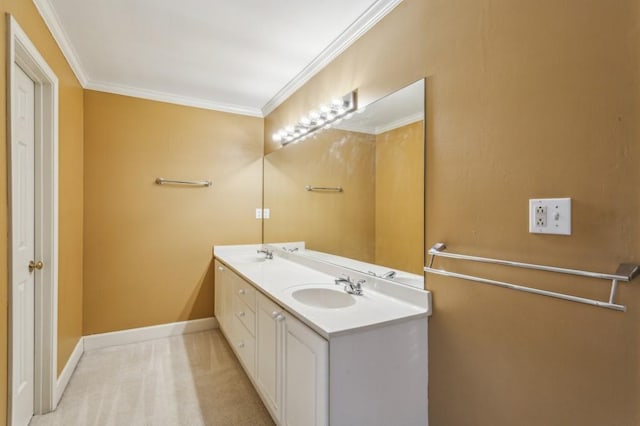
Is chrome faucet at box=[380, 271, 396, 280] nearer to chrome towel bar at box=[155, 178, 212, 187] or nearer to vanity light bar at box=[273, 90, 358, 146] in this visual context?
vanity light bar at box=[273, 90, 358, 146]

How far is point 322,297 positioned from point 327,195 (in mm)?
798

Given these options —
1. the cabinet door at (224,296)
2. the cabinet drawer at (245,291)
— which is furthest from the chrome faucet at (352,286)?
the cabinet door at (224,296)

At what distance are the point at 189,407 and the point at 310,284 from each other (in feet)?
3.51

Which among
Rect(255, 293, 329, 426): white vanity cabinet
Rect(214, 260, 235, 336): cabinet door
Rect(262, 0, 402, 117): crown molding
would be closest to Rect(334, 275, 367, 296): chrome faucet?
Rect(255, 293, 329, 426): white vanity cabinet

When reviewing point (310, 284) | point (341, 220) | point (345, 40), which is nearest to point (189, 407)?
point (310, 284)

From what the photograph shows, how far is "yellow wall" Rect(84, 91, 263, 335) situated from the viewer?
2.78 m

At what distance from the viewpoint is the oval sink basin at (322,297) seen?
71.6 inches

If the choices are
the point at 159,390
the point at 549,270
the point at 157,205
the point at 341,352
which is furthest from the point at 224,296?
the point at 549,270

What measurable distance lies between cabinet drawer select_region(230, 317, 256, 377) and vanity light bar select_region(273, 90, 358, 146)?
153cm

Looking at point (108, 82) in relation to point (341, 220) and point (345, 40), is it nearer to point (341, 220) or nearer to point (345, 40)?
point (345, 40)

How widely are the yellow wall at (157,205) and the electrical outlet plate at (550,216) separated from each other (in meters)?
2.74

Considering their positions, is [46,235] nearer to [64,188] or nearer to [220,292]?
[64,188]

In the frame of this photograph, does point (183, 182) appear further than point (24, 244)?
Yes

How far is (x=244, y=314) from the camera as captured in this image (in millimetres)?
2158
